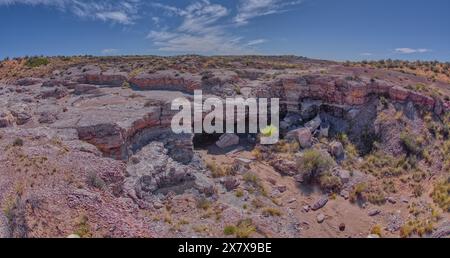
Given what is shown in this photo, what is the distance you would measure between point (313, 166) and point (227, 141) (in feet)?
16.0

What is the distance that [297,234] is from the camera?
1217 cm

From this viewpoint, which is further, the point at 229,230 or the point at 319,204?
the point at 319,204

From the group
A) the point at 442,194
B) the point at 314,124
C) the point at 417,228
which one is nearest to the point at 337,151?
the point at 314,124

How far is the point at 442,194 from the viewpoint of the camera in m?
14.2

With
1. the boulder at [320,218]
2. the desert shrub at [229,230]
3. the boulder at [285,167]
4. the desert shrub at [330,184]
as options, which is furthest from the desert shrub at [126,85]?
the desert shrub at [229,230]

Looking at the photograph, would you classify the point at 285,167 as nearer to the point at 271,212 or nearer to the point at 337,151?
the point at 337,151

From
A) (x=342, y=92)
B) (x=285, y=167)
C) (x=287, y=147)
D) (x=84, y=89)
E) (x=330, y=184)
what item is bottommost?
(x=330, y=184)

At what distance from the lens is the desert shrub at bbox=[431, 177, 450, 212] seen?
13507mm

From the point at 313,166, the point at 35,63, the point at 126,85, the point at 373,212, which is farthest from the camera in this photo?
the point at 35,63

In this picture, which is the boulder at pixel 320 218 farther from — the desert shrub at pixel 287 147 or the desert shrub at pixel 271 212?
the desert shrub at pixel 287 147

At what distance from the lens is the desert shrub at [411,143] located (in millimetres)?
17922

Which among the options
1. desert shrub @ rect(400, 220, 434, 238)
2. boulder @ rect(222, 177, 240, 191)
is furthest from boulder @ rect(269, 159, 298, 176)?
desert shrub @ rect(400, 220, 434, 238)
